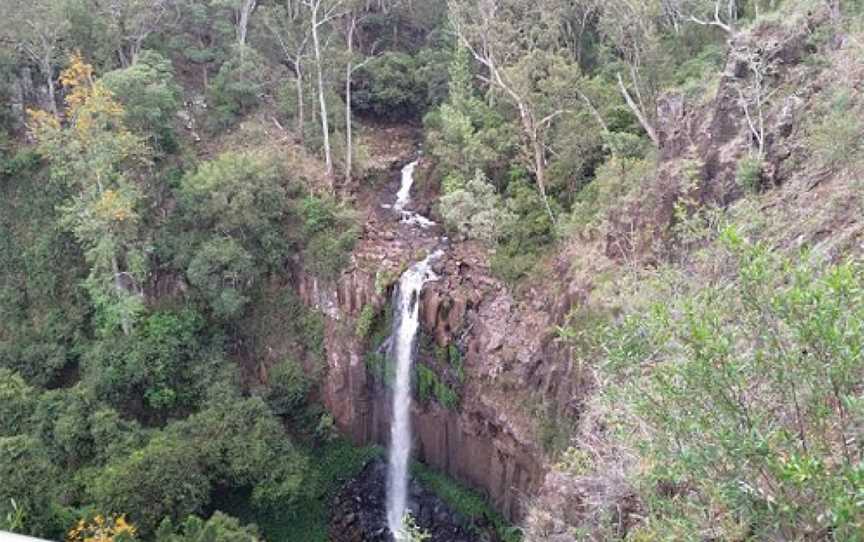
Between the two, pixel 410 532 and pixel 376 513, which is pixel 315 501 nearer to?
pixel 376 513

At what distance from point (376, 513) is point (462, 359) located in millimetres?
5741

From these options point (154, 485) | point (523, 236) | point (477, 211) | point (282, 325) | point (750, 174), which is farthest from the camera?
point (282, 325)

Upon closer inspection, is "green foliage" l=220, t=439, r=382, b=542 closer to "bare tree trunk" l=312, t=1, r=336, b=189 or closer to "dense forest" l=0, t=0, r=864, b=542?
"dense forest" l=0, t=0, r=864, b=542

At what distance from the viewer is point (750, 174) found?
47.6 feet

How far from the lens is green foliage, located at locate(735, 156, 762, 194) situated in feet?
47.5

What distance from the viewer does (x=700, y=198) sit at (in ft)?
51.8

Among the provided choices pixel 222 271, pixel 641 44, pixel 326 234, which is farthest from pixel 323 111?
pixel 641 44

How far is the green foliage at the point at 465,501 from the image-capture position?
63.8ft

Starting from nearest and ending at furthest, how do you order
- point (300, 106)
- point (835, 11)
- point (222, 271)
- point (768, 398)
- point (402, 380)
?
point (768, 398)
point (835, 11)
point (402, 380)
point (222, 271)
point (300, 106)

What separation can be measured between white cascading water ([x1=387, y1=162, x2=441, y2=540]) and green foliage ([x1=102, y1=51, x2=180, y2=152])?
10.6 metres

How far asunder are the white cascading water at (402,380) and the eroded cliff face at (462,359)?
311 millimetres

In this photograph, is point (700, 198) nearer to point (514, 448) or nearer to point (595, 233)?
point (595, 233)

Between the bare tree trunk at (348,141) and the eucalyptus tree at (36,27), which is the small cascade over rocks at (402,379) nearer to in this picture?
the bare tree trunk at (348,141)

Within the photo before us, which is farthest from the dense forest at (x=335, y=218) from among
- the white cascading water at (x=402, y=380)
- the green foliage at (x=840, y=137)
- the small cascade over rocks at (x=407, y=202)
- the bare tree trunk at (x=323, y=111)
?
the small cascade over rocks at (x=407, y=202)
